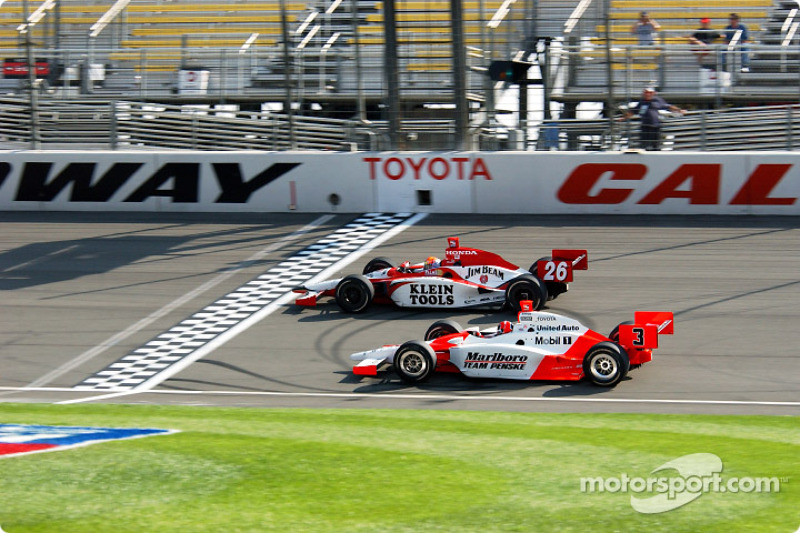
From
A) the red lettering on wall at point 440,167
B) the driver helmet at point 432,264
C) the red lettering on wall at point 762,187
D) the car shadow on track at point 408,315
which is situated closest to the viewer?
the car shadow on track at point 408,315

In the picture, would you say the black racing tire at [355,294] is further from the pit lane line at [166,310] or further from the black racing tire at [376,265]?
the pit lane line at [166,310]

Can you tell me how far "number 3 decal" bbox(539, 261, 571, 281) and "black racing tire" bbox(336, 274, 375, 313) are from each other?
1.91 meters

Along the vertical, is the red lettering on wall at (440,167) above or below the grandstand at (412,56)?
below

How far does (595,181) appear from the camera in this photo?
16.7 meters

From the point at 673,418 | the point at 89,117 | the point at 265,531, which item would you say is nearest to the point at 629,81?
the point at 89,117

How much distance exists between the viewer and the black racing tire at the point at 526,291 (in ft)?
38.7

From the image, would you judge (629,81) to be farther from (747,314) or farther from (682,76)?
(747,314)

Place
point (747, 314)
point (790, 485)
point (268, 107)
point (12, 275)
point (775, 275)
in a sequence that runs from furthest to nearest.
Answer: point (268, 107)
point (12, 275)
point (775, 275)
point (747, 314)
point (790, 485)

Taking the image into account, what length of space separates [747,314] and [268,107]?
11.9 m

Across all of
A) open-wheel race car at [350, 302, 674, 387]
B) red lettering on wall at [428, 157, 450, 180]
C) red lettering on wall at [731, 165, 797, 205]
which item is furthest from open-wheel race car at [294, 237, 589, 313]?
red lettering on wall at [731, 165, 797, 205]

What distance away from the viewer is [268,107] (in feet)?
Result: 69.9

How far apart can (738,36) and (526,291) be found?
10611 millimetres

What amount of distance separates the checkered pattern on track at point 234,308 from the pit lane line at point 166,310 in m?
0.35

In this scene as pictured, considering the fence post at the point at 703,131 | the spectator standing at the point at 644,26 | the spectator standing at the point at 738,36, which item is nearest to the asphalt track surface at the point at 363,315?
the fence post at the point at 703,131
